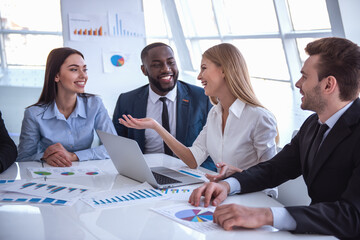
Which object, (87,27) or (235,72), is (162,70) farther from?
(87,27)

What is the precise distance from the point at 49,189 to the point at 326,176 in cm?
116

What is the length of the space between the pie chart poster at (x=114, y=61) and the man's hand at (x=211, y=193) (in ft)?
10.7

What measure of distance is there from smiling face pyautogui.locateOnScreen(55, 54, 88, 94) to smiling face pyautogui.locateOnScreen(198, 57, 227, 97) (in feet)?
3.05

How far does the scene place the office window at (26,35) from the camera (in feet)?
25.0

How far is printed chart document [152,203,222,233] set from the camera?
4.24ft

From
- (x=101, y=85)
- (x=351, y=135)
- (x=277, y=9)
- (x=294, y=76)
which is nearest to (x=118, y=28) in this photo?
(x=101, y=85)

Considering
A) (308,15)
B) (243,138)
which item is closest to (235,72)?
(243,138)

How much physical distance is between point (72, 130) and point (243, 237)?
5.78ft

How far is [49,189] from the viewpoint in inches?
68.2

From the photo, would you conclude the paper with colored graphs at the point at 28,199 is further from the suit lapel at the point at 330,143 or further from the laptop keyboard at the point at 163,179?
the suit lapel at the point at 330,143

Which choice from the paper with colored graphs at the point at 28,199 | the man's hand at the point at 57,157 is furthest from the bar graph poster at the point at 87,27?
the paper with colored graphs at the point at 28,199

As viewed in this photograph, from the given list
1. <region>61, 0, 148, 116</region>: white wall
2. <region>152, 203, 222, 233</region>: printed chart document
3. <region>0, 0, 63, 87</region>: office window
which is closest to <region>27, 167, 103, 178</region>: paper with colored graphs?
<region>152, 203, 222, 233</region>: printed chart document

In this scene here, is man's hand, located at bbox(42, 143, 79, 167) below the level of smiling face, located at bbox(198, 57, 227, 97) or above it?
below

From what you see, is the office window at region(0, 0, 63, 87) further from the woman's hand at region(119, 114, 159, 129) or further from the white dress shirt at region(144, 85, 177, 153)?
the woman's hand at region(119, 114, 159, 129)
